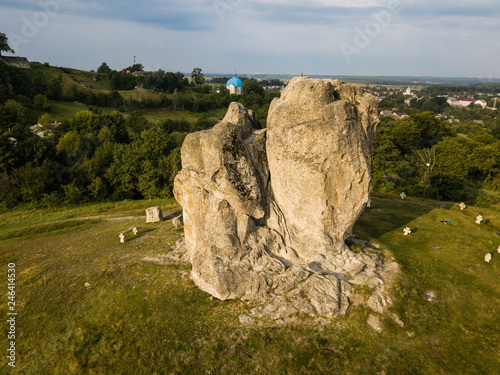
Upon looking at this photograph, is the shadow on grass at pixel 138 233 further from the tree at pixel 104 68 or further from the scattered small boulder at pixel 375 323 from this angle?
the tree at pixel 104 68

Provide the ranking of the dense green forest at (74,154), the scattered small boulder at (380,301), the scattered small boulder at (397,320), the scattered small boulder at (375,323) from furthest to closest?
the dense green forest at (74,154) → the scattered small boulder at (380,301) → the scattered small boulder at (397,320) → the scattered small boulder at (375,323)

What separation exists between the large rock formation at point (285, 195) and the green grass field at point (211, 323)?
1.88 metres

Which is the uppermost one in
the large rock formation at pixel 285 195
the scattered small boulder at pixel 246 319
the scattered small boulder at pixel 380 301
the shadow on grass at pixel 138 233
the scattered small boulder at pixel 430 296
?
the large rock formation at pixel 285 195

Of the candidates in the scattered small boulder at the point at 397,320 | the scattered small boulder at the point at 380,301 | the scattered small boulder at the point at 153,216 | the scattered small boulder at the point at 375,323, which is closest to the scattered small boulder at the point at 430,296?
the scattered small boulder at the point at 380,301

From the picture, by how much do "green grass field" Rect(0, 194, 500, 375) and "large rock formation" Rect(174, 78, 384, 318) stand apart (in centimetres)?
188

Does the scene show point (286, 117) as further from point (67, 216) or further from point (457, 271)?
point (67, 216)

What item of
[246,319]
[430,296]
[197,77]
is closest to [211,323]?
[246,319]

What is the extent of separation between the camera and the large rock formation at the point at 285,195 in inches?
655

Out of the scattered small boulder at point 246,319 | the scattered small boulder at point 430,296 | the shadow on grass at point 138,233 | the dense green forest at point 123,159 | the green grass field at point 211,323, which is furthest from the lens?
the dense green forest at point 123,159

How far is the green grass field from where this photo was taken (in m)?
12.8

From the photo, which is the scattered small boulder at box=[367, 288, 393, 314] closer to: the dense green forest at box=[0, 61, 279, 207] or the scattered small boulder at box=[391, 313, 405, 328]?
→ the scattered small boulder at box=[391, 313, 405, 328]

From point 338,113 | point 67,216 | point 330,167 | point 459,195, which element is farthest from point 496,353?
point 67,216

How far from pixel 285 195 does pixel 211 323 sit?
8.48 m

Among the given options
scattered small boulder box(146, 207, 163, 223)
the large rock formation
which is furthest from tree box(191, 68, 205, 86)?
the large rock formation
